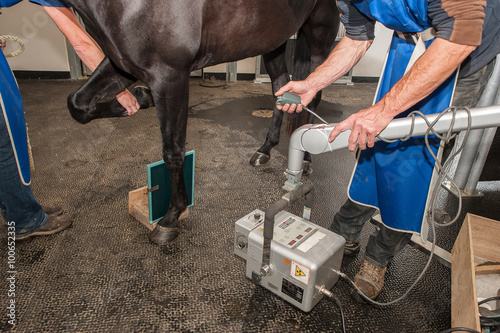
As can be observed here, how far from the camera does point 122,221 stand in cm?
184

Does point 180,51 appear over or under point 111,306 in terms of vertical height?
over

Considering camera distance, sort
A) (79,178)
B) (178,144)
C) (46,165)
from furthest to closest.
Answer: (46,165), (79,178), (178,144)

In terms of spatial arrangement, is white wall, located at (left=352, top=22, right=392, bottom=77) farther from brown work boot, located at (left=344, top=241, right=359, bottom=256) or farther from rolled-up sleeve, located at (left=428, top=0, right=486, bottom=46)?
rolled-up sleeve, located at (left=428, top=0, right=486, bottom=46)

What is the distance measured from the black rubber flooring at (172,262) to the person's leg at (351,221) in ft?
0.33

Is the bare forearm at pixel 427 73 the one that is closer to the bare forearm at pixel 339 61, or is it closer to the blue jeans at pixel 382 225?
the blue jeans at pixel 382 225

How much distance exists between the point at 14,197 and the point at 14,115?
0.37m

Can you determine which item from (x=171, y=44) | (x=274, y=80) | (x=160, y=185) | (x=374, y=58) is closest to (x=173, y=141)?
(x=160, y=185)

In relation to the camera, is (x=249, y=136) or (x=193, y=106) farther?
(x=193, y=106)

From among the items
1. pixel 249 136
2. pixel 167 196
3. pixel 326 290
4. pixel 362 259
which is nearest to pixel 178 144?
pixel 167 196

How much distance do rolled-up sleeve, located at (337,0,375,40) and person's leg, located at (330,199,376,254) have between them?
0.71 metres

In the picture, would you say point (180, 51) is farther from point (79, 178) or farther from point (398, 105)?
point (79, 178)

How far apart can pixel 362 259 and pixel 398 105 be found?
0.91m

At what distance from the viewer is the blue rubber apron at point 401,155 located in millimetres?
1133

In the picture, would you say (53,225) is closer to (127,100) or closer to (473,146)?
(127,100)
